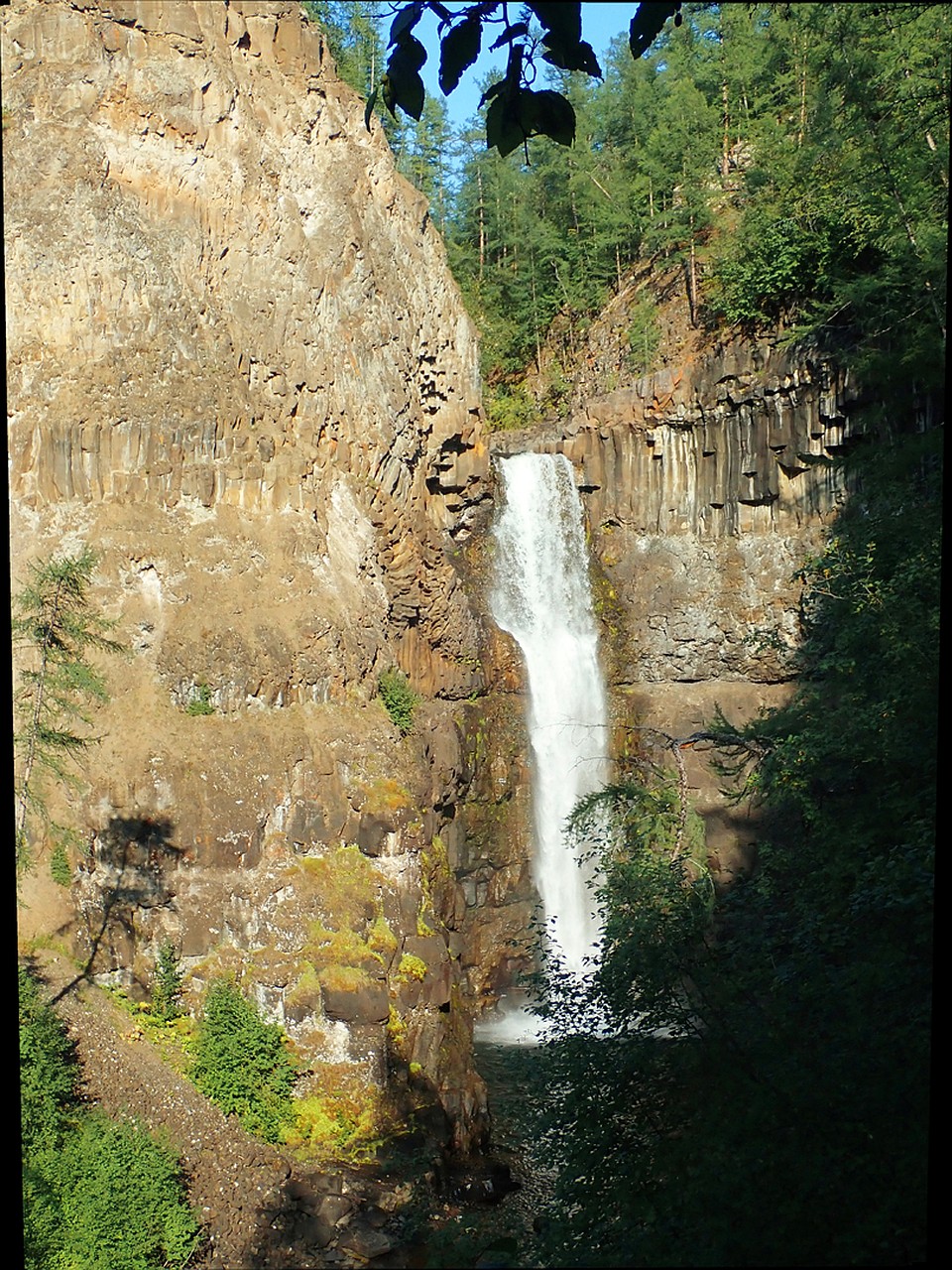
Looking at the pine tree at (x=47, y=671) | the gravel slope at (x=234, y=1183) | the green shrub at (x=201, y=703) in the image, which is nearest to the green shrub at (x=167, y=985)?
the gravel slope at (x=234, y=1183)

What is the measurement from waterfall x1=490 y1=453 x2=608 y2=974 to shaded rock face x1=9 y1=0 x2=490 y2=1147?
2.65m

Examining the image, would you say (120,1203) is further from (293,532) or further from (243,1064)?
(293,532)

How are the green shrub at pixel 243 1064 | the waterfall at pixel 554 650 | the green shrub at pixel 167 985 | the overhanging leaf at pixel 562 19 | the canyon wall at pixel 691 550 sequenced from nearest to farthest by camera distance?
the overhanging leaf at pixel 562 19, the green shrub at pixel 243 1064, the green shrub at pixel 167 985, the waterfall at pixel 554 650, the canyon wall at pixel 691 550

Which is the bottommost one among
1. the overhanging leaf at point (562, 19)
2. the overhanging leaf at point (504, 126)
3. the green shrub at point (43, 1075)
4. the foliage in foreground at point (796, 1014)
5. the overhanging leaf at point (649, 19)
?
the green shrub at point (43, 1075)

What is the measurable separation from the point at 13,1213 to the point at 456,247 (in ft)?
141

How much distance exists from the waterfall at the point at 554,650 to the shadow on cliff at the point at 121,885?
1121 centimetres

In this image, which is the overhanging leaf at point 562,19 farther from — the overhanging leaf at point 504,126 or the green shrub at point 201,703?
the green shrub at point 201,703

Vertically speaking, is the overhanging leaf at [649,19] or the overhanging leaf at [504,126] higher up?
the overhanging leaf at [649,19]

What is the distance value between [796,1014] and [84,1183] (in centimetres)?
985

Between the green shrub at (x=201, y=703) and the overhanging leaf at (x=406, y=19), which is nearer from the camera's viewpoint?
the overhanging leaf at (x=406, y=19)

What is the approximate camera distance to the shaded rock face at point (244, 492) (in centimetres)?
1858

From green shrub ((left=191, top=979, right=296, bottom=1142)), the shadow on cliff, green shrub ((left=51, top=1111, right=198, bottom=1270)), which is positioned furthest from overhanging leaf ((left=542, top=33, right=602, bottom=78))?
the shadow on cliff

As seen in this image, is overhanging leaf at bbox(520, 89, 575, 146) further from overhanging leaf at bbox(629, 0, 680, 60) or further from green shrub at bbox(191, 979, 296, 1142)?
green shrub at bbox(191, 979, 296, 1142)

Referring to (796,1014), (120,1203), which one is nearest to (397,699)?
(120,1203)
